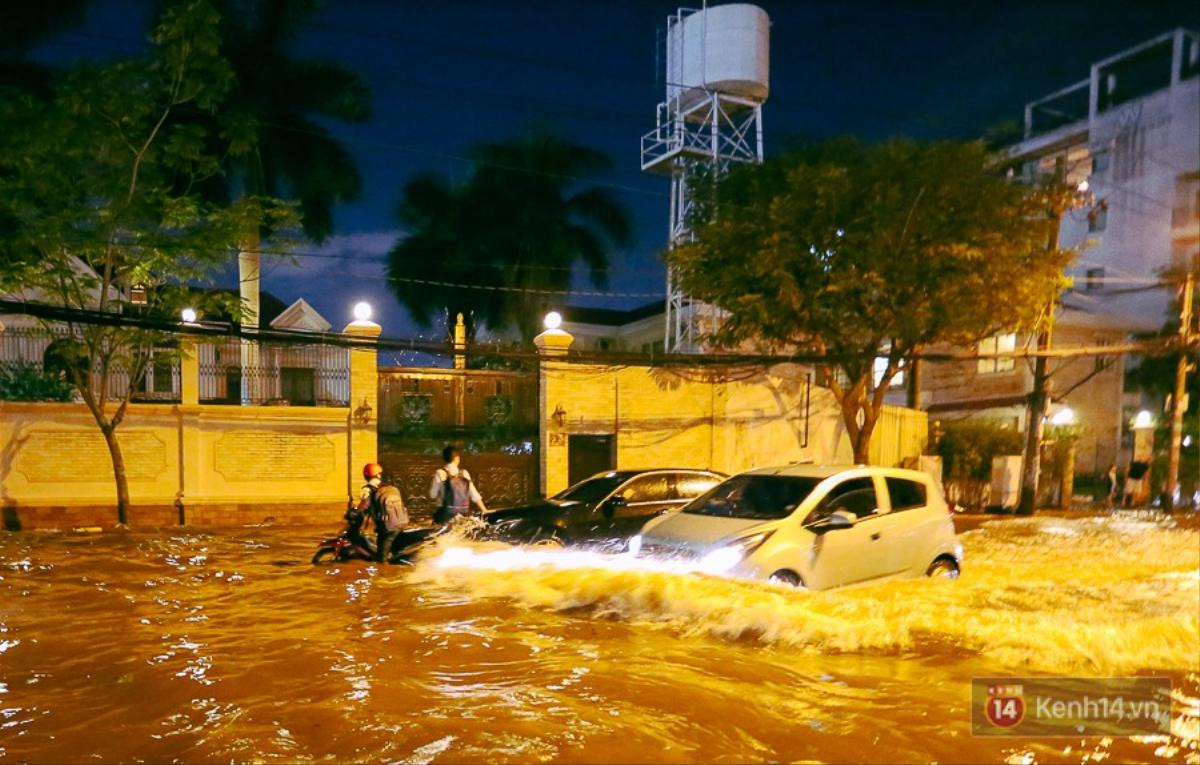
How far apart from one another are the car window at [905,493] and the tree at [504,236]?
59.6 ft

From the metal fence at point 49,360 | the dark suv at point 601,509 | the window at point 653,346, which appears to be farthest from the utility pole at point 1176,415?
the metal fence at point 49,360

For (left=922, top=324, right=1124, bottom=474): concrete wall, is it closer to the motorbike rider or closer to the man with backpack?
the man with backpack

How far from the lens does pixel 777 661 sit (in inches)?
255

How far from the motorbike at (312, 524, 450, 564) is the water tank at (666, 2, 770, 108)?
20.0 meters

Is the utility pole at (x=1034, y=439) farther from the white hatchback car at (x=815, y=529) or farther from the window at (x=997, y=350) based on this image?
the white hatchback car at (x=815, y=529)

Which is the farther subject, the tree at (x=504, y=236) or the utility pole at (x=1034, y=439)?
the tree at (x=504, y=236)

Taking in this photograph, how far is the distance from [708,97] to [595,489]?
19.6m

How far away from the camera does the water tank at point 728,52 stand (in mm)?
26406

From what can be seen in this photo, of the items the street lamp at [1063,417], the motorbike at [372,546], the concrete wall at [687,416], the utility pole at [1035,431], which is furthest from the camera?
the street lamp at [1063,417]

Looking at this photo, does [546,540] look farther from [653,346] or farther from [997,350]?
[653,346]

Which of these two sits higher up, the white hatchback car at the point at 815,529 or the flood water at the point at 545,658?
the white hatchback car at the point at 815,529

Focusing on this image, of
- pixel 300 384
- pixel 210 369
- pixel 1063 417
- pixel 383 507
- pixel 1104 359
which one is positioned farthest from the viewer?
pixel 1104 359

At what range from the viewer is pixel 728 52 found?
1042 inches

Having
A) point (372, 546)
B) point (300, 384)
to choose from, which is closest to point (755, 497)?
Result: point (372, 546)
